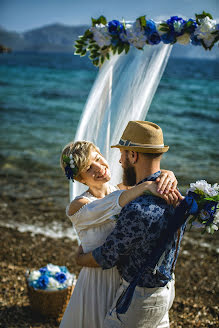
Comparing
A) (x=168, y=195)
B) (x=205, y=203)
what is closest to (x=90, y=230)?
(x=168, y=195)

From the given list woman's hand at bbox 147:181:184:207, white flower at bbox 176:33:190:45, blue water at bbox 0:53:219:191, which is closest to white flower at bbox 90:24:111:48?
white flower at bbox 176:33:190:45

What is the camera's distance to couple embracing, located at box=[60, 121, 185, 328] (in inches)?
91.8

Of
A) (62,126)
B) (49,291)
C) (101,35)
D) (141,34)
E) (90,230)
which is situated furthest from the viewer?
(62,126)

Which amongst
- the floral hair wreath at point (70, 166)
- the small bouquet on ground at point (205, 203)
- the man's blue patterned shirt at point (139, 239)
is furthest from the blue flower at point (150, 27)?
the small bouquet on ground at point (205, 203)

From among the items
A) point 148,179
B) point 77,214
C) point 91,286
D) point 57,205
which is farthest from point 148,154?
point 57,205

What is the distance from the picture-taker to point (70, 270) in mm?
5414

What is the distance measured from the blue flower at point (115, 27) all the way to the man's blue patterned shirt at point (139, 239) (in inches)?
61.7

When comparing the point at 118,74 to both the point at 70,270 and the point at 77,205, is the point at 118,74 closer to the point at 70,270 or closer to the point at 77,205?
the point at 77,205

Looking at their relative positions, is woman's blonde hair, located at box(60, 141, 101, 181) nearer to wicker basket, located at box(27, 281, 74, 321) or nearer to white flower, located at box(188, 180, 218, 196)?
white flower, located at box(188, 180, 218, 196)

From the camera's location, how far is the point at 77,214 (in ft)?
8.82

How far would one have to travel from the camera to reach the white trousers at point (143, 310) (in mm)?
A: 2521

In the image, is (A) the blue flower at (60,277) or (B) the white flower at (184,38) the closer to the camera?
(B) the white flower at (184,38)

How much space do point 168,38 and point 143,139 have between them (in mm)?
1240

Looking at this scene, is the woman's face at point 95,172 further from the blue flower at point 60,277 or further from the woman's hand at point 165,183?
the blue flower at point 60,277
